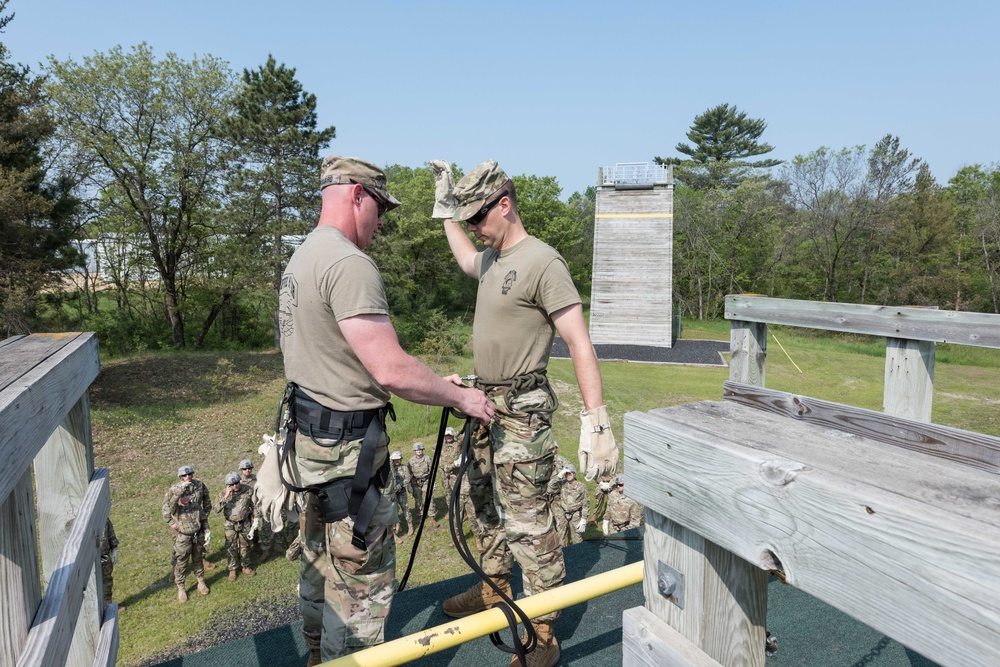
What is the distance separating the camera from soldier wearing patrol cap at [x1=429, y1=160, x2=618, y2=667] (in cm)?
319

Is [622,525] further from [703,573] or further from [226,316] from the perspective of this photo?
[226,316]

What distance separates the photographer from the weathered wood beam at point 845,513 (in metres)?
0.69

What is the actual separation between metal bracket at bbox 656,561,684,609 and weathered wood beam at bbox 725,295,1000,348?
2.36m

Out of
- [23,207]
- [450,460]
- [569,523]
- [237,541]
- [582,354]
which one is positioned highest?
[23,207]

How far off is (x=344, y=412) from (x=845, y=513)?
2234 millimetres

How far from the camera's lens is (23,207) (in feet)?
46.2

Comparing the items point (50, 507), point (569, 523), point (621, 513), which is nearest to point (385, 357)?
point (50, 507)

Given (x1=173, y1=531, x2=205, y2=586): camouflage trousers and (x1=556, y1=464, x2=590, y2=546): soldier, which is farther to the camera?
(x1=556, y1=464, x2=590, y2=546): soldier

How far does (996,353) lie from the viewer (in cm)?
2341

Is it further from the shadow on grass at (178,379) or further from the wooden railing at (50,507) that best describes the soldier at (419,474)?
the shadow on grass at (178,379)

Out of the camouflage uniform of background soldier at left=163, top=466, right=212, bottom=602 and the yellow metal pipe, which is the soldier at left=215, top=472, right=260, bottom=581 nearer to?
the camouflage uniform of background soldier at left=163, top=466, right=212, bottom=602

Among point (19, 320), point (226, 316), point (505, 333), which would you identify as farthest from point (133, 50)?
point (505, 333)

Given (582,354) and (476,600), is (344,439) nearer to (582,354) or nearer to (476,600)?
(582,354)

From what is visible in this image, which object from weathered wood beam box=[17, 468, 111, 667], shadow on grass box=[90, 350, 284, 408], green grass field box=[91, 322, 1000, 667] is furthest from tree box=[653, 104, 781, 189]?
weathered wood beam box=[17, 468, 111, 667]
